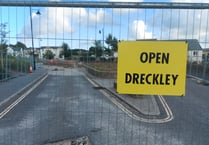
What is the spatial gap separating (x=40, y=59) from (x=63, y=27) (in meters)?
0.80

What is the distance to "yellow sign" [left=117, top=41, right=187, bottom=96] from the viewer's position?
14.1ft

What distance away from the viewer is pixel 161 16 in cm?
438

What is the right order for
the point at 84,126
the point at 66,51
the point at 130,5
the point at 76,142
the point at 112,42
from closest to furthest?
the point at 130,5 < the point at 112,42 < the point at 66,51 < the point at 76,142 < the point at 84,126

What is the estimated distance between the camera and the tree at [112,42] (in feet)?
14.8

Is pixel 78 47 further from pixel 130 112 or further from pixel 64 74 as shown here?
pixel 130 112

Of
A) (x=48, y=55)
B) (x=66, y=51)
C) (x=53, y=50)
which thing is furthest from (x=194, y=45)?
(x=48, y=55)

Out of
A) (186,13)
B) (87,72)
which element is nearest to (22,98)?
(87,72)

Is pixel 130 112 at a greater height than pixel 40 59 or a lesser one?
lesser

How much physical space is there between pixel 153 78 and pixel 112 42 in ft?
2.85

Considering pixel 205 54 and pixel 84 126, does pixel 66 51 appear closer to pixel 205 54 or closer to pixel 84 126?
pixel 205 54

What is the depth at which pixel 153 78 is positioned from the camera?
4.34 meters

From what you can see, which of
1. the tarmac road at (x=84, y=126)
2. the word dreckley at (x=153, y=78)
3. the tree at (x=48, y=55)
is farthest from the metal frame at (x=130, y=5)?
the tarmac road at (x=84, y=126)

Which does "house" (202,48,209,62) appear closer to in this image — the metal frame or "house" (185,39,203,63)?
"house" (185,39,203,63)

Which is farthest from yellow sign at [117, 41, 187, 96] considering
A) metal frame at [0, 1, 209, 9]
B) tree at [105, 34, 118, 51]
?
metal frame at [0, 1, 209, 9]
